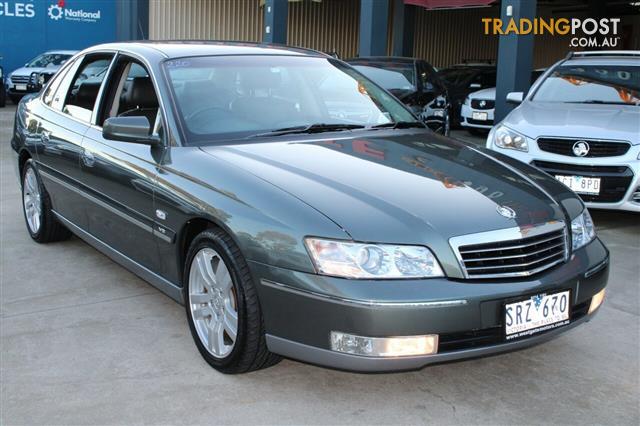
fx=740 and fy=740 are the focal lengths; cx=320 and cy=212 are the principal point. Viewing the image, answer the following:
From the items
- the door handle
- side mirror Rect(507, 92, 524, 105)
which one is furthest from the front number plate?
the door handle

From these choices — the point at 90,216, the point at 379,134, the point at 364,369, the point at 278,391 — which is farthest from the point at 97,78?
the point at 364,369

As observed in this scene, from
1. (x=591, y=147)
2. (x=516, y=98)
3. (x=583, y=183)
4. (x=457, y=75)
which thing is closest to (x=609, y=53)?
(x=516, y=98)

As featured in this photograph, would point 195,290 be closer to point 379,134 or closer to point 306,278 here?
point 306,278

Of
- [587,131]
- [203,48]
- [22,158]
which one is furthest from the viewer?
[587,131]

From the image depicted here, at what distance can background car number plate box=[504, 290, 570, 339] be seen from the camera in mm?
2865

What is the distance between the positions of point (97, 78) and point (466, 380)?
2.93m

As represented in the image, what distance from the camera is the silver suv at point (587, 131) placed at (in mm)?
6047

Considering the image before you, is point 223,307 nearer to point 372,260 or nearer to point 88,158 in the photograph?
point 372,260

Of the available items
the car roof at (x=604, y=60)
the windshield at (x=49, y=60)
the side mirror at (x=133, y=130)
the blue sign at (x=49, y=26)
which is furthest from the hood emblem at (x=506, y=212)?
the blue sign at (x=49, y=26)

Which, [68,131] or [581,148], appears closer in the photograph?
[68,131]

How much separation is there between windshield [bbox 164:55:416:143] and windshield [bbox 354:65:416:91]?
20.4ft

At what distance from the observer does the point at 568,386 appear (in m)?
3.27

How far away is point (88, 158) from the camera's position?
172 inches

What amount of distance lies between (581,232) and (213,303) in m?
1.71
